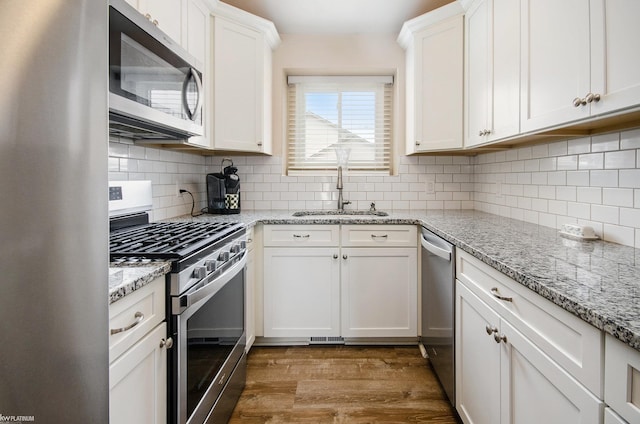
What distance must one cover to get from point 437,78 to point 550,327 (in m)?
2.07

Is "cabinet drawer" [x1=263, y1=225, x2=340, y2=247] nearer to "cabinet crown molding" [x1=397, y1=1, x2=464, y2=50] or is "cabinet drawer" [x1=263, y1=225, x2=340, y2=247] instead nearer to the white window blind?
the white window blind

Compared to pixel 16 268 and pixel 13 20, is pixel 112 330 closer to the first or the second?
pixel 16 268

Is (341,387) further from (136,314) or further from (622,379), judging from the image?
(622,379)

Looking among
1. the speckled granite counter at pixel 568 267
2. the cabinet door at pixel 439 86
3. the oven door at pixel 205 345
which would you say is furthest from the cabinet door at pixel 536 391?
the cabinet door at pixel 439 86

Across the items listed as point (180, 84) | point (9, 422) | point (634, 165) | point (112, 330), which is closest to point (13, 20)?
point (9, 422)

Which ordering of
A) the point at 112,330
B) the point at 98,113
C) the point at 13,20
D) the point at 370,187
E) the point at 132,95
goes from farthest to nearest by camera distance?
the point at 370,187
the point at 132,95
the point at 112,330
the point at 98,113
the point at 13,20

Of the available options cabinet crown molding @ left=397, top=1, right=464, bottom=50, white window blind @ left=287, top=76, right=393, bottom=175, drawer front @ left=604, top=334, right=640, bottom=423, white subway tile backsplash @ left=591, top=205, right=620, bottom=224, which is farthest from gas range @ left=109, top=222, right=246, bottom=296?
cabinet crown molding @ left=397, top=1, right=464, bottom=50

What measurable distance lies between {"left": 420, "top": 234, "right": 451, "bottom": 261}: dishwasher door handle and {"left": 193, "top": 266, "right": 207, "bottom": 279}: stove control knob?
1125mm

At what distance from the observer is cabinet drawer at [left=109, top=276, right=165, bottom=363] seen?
0.82 meters

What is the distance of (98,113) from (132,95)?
793mm

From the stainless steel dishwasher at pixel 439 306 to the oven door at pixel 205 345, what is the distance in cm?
105

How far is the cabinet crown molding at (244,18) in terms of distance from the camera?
2328 millimetres

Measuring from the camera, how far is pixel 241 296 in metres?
1.81

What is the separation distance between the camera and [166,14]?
1.71 metres
